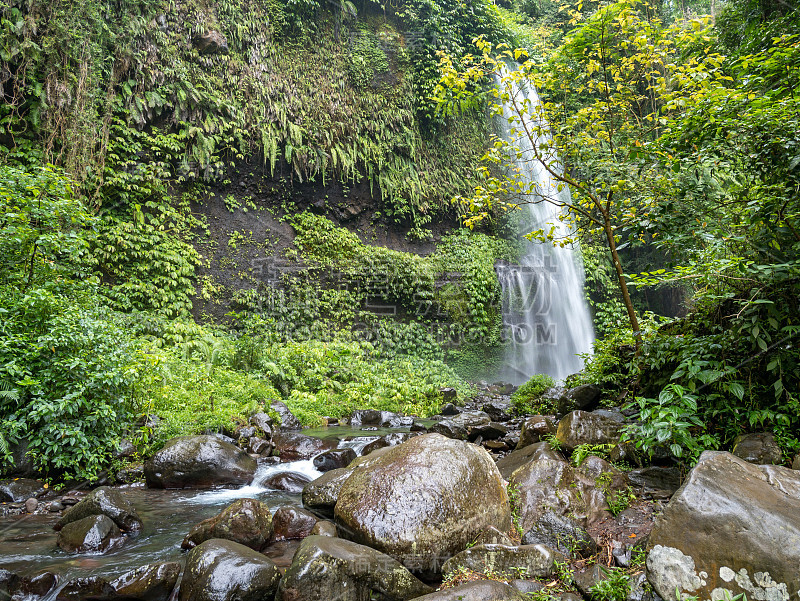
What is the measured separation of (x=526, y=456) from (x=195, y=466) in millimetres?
4134

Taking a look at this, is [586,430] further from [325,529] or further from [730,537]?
[325,529]

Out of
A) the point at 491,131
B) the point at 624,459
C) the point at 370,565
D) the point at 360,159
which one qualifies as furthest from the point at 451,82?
the point at 491,131

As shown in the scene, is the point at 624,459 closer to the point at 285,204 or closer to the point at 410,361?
the point at 410,361

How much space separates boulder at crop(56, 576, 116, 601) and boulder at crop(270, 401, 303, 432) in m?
5.17

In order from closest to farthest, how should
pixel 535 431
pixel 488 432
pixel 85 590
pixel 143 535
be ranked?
pixel 85 590
pixel 143 535
pixel 535 431
pixel 488 432

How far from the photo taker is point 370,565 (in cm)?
309

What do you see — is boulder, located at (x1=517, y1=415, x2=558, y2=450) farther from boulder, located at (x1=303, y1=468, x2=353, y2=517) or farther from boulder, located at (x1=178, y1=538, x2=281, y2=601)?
boulder, located at (x1=178, y1=538, x2=281, y2=601)

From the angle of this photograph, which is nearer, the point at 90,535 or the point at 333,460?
the point at 90,535

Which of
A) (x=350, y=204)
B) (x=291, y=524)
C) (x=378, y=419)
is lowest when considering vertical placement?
(x=378, y=419)

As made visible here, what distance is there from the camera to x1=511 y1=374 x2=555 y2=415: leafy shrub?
8.50m

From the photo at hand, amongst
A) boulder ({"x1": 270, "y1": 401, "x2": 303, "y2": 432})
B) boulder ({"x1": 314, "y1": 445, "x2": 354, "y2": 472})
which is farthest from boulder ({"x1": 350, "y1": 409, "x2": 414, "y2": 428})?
boulder ({"x1": 314, "y1": 445, "x2": 354, "y2": 472})

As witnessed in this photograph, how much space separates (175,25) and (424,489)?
1501 centimetres

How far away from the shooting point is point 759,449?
356cm

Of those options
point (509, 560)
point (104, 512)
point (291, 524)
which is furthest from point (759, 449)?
point (104, 512)
